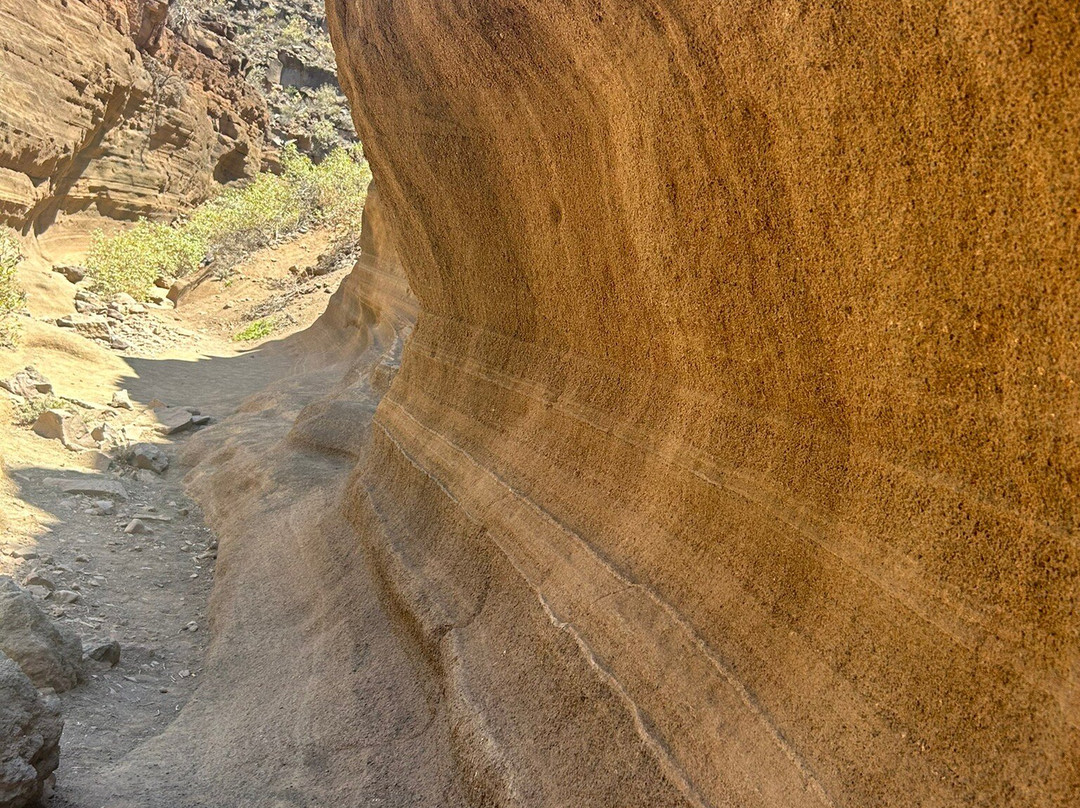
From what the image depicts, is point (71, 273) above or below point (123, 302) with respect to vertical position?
above

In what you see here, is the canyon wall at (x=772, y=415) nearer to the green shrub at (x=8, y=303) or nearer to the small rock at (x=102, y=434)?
the small rock at (x=102, y=434)

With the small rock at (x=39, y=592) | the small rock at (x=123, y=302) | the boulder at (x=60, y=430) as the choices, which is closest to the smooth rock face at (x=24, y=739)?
the small rock at (x=39, y=592)

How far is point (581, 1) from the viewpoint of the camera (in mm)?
2229

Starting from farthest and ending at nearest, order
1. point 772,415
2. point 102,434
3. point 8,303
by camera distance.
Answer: point 8,303
point 102,434
point 772,415

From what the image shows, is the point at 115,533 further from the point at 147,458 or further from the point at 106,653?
the point at 106,653

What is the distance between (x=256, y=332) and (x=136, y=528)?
9.89 meters

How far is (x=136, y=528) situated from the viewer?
5512mm

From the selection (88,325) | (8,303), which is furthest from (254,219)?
(8,303)

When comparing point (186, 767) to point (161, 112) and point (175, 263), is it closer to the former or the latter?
point (175, 263)

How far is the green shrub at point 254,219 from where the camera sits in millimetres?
17172

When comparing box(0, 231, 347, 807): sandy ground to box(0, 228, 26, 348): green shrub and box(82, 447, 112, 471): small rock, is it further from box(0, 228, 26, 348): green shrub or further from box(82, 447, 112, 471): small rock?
box(0, 228, 26, 348): green shrub

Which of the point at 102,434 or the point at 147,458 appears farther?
the point at 102,434

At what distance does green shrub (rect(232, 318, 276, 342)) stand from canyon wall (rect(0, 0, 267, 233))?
12.4 ft

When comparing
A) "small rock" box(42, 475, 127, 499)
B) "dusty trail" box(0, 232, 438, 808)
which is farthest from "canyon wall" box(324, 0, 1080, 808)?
"small rock" box(42, 475, 127, 499)
